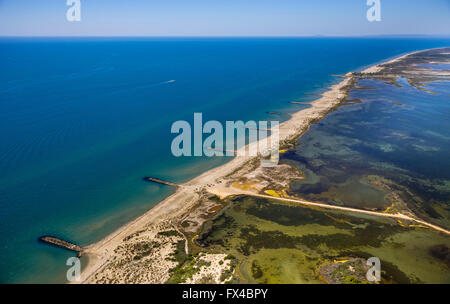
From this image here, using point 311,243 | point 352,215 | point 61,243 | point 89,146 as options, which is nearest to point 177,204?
point 61,243

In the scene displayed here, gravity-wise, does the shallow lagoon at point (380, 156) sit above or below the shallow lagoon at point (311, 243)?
above

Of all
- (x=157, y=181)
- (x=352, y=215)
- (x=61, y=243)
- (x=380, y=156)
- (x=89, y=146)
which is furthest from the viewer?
(x=89, y=146)

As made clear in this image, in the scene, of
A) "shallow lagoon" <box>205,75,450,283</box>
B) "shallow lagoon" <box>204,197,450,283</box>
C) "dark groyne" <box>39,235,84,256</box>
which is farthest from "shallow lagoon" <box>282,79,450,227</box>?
"dark groyne" <box>39,235,84,256</box>

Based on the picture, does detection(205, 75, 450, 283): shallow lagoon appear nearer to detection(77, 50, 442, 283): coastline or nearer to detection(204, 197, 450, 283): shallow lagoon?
detection(204, 197, 450, 283): shallow lagoon

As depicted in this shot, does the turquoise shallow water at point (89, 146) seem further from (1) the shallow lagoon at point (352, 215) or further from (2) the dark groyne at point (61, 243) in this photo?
(1) the shallow lagoon at point (352, 215)

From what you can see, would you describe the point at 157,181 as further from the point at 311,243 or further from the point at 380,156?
→ the point at 380,156

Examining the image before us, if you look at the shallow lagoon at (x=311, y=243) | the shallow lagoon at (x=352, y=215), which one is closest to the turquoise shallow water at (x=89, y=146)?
the shallow lagoon at (x=311, y=243)

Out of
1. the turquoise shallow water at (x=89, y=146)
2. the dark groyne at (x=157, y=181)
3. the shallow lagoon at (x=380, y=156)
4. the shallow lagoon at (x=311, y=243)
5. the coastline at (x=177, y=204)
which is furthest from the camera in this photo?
the dark groyne at (x=157, y=181)
